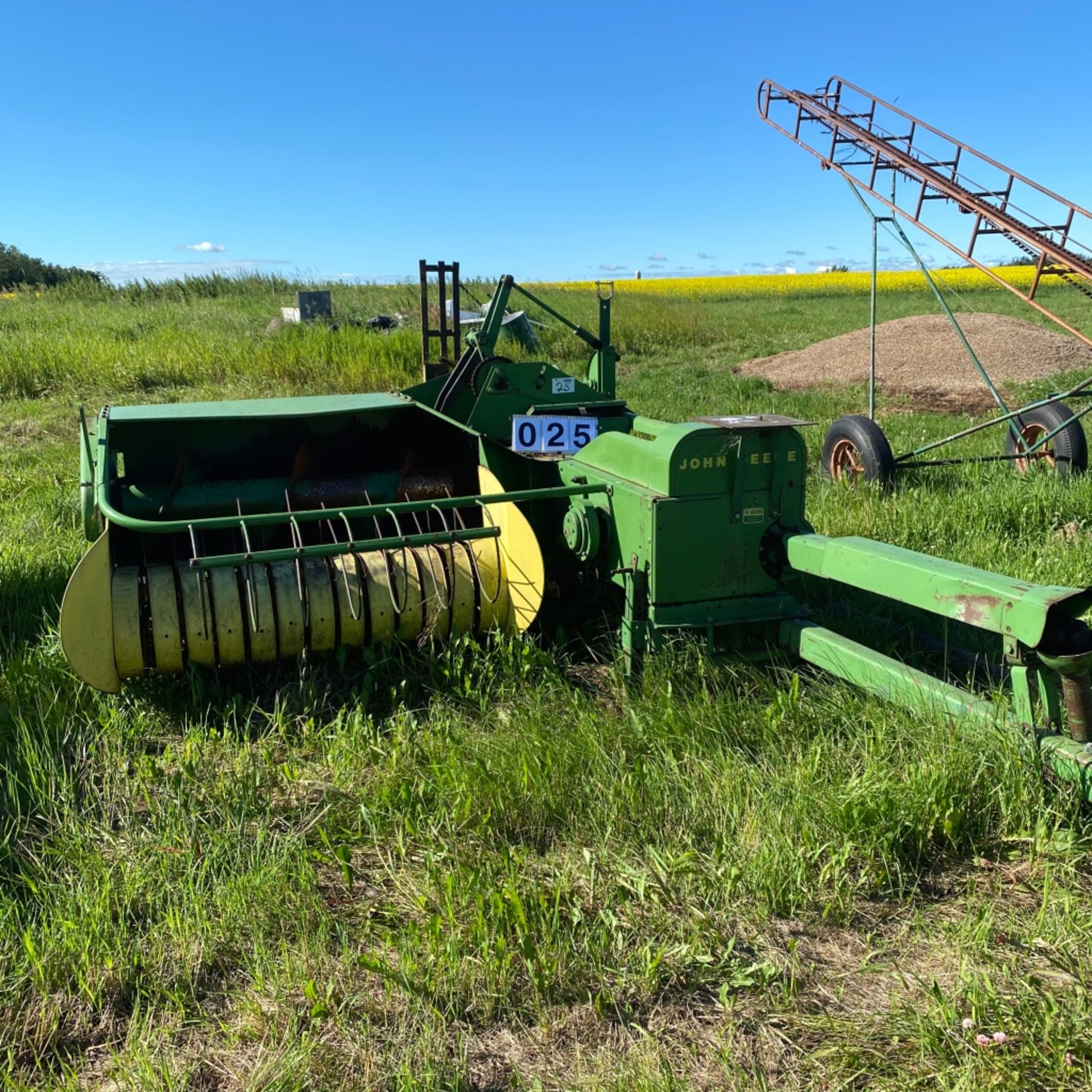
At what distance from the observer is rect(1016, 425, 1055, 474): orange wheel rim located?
694 cm

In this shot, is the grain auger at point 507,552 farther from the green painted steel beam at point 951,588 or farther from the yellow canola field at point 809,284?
the yellow canola field at point 809,284

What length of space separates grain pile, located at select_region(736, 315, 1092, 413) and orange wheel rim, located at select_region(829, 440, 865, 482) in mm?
5409

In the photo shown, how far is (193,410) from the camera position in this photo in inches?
176

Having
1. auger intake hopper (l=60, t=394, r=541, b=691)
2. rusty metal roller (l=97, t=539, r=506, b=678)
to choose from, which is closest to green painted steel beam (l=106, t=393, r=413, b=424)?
auger intake hopper (l=60, t=394, r=541, b=691)

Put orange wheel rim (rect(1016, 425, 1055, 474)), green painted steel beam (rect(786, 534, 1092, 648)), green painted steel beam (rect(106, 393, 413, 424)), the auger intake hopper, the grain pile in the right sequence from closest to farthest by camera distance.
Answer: green painted steel beam (rect(786, 534, 1092, 648))
the auger intake hopper
green painted steel beam (rect(106, 393, 413, 424))
orange wheel rim (rect(1016, 425, 1055, 474))
the grain pile

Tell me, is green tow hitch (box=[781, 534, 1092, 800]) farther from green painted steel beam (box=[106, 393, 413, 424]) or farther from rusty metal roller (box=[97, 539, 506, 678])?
green painted steel beam (box=[106, 393, 413, 424])

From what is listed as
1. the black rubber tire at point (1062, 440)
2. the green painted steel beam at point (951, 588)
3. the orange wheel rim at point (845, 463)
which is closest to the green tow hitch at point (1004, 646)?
the green painted steel beam at point (951, 588)

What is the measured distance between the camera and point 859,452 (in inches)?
269

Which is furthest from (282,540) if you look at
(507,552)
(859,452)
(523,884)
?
(859,452)

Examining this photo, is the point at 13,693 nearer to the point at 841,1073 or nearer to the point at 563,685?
the point at 563,685

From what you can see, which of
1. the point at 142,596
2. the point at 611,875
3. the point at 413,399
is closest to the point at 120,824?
the point at 142,596

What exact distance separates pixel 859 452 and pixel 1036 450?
122 centimetres

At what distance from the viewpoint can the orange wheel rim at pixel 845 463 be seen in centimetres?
699

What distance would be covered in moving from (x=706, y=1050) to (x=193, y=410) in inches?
142
